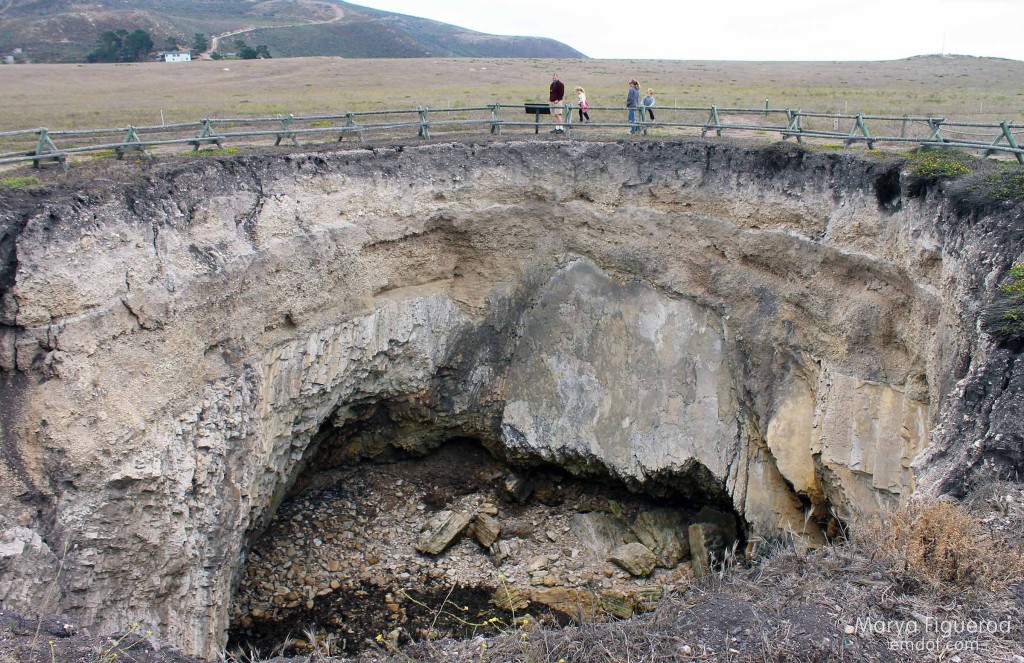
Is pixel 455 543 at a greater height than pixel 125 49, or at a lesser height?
lesser

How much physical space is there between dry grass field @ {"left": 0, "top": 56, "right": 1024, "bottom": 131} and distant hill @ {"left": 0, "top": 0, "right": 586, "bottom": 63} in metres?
25.5

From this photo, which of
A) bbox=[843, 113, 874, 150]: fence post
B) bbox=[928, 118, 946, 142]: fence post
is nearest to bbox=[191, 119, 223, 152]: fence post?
bbox=[843, 113, 874, 150]: fence post

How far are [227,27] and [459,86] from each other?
60.2 metres

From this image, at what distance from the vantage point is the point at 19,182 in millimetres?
11578

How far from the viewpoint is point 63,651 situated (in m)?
6.61

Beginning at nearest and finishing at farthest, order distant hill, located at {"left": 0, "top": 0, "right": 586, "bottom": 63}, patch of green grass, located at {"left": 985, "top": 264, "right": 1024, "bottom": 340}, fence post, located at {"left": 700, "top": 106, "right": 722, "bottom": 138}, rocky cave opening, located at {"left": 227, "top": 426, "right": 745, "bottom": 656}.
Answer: patch of green grass, located at {"left": 985, "top": 264, "right": 1024, "bottom": 340}, rocky cave opening, located at {"left": 227, "top": 426, "right": 745, "bottom": 656}, fence post, located at {"left": 700, "top": 106, "right": 722, "bottom": 138}, distant hill, located at {"left": 0, "top": 0, "right": 586, "bottom": 63}

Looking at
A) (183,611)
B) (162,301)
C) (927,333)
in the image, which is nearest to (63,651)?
(183,611)

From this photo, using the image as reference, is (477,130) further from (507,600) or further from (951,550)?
(951,550)

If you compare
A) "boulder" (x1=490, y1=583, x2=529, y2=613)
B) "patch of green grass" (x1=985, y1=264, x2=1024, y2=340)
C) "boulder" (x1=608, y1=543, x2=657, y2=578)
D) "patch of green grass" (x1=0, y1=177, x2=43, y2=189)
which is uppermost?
"patch of green grass" (x1=0, y1=177, x2=43, y2=189)

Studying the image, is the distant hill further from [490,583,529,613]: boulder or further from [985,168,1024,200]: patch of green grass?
[985,168,1024,200]: patch of green grass

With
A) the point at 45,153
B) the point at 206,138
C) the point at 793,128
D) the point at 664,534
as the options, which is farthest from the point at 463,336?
the point at 793,128

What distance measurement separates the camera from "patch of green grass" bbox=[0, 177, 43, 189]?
11.1 metres

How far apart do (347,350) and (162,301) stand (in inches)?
161

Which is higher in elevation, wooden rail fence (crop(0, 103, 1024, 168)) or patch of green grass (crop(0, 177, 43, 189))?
wooden rail fence (crop(0, 103, 1024, 168))
